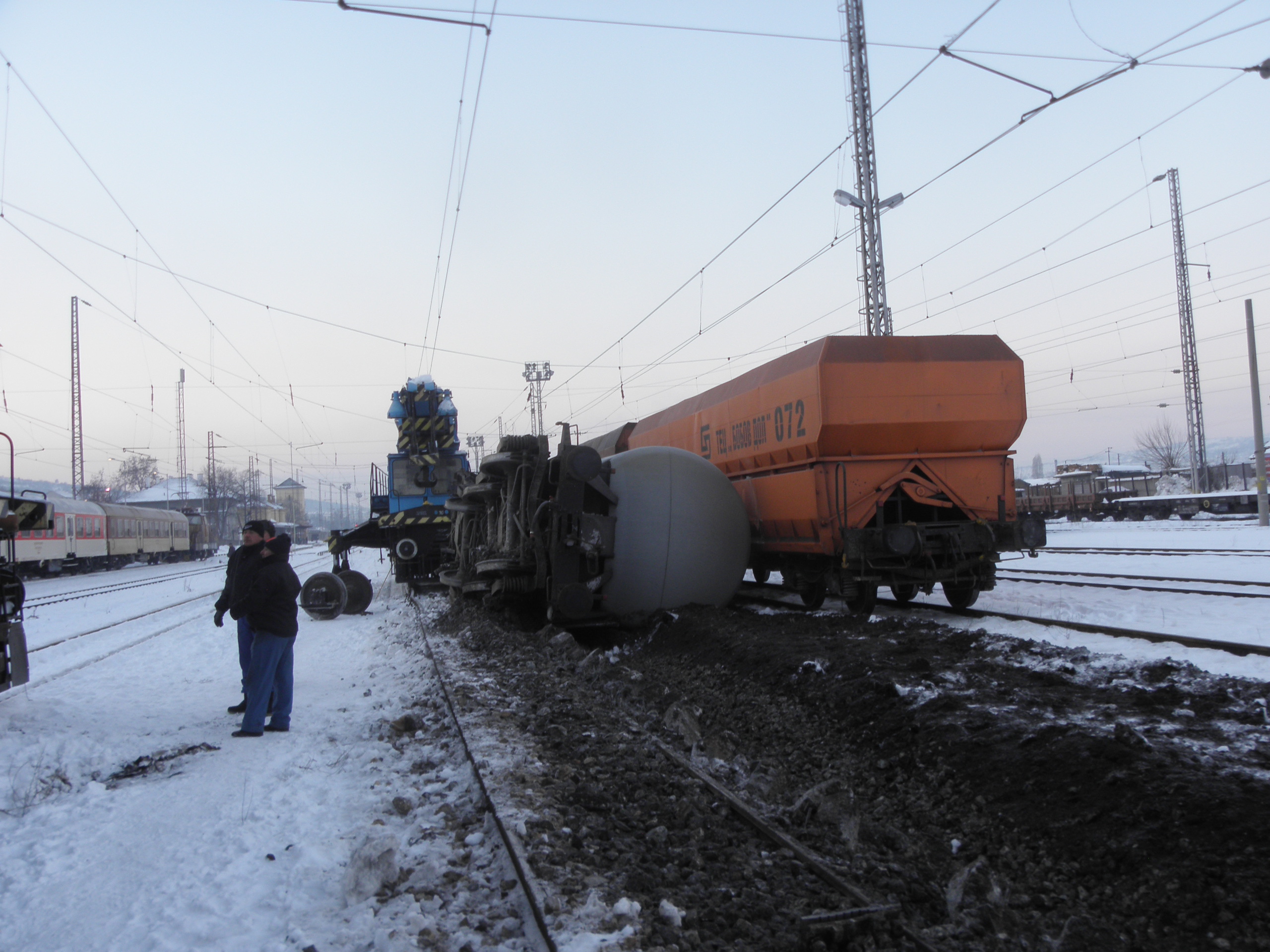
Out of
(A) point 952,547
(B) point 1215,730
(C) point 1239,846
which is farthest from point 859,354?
(C) point 1239,846

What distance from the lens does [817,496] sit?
9.62 metres

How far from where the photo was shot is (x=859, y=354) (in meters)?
9.52

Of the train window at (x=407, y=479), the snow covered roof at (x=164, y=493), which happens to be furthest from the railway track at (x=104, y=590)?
the snow covered roof at (x=164, y=493)

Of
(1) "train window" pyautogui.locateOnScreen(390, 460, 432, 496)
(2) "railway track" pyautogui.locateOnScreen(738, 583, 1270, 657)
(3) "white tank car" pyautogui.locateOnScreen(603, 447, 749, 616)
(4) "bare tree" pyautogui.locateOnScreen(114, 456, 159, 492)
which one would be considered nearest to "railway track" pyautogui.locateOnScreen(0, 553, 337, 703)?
(1) "train window" pyautogui.locateOnScreen(390, 460, 432, 496)

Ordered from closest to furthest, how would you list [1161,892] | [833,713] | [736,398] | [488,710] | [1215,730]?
[1161,892]
[1215,730]
[833,713]
[488,710]
[736,398]

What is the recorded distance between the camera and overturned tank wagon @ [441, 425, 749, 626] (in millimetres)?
8945

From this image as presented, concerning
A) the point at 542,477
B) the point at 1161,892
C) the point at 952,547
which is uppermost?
the point at 542,477

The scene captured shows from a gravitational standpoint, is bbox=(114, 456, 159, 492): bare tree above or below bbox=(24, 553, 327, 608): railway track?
above

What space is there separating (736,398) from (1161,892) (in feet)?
29.8

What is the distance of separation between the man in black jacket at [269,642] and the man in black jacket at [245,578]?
0.06 m

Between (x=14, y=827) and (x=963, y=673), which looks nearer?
(x=14, y=827)

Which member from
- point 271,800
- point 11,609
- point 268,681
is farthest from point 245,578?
point 271,800

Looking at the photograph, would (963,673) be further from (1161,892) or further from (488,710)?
(488,710)

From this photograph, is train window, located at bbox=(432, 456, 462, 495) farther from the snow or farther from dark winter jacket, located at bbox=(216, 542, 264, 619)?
dark winter jacket, located at bbox=(216, 542, 264, 619)
